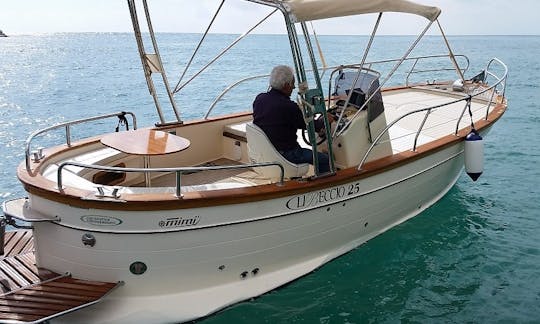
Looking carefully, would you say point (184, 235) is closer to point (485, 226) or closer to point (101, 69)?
point (485, 226)

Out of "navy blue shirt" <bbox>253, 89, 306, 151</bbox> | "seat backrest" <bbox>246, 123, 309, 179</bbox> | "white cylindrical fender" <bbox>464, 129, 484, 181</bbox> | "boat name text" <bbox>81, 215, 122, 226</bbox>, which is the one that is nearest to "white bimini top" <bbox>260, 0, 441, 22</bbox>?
"navy blue shirt" <bbox>253, 89, 306, 151</bbox>

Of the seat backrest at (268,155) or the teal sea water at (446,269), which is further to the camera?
the teal sea water at (446,269)

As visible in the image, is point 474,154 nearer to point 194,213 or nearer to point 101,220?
point 194,213

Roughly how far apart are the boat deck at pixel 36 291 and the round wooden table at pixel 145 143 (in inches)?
53.5

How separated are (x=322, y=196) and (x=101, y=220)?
93.5 inches

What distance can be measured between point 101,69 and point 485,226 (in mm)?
41727

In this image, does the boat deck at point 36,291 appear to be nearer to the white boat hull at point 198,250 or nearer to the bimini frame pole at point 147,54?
the white boat hull at point 198,250

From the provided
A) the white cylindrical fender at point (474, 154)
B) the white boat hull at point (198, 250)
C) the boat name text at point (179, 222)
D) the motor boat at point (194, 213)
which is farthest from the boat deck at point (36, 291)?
the white cylindrical fender at point (474, 154)

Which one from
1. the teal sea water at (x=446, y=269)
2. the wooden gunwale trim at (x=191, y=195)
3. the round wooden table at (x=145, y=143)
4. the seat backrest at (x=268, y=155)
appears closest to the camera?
the wooden gunwale trim at (x=191, y=195)

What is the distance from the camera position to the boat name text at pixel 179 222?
4840 mm

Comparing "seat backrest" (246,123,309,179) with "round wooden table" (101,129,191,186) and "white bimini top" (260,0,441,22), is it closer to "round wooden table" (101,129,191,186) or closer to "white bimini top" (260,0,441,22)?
"round wooden table" (101,129,191,186)

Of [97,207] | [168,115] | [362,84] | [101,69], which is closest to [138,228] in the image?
[97,207]

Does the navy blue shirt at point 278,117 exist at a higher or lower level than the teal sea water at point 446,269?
higher

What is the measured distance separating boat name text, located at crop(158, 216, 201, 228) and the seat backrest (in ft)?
3.70
